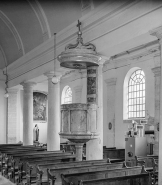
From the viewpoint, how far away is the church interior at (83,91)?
6402 mm

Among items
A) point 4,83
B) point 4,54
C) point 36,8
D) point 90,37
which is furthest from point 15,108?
point 90,37

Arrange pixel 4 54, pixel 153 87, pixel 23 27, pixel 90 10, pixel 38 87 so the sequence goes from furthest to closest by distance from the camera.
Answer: pixel 38 87
pixel 4 54
pixel 23 27
pixel 153 87
pixel 90 10

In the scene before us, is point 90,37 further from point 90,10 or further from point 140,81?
point 140,81

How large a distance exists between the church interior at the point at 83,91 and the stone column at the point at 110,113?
0.06 meters

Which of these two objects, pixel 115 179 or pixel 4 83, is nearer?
pixel 115 179

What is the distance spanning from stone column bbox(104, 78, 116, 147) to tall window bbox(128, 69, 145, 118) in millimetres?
965

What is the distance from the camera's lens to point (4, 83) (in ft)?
58.5

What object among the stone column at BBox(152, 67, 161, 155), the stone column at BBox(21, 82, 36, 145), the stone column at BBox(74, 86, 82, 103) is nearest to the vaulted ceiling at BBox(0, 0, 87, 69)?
the stone column at BBox(21, 82, 36, 145)

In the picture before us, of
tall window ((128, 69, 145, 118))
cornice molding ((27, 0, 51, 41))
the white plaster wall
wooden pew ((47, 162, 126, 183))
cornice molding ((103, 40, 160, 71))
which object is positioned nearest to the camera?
wooden pew ((47, 162, 126, 183))

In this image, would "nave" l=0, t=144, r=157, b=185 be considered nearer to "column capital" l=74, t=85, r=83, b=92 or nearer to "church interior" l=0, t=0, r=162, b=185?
"church interior" l=0, t=0, r=162, b=185

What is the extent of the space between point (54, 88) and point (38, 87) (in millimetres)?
9125

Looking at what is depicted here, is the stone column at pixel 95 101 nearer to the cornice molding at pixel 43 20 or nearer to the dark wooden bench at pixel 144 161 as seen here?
the dark wooden bench at pixel 144 161

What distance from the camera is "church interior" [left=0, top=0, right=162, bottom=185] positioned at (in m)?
6.40

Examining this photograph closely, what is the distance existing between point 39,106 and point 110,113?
7523 mm
